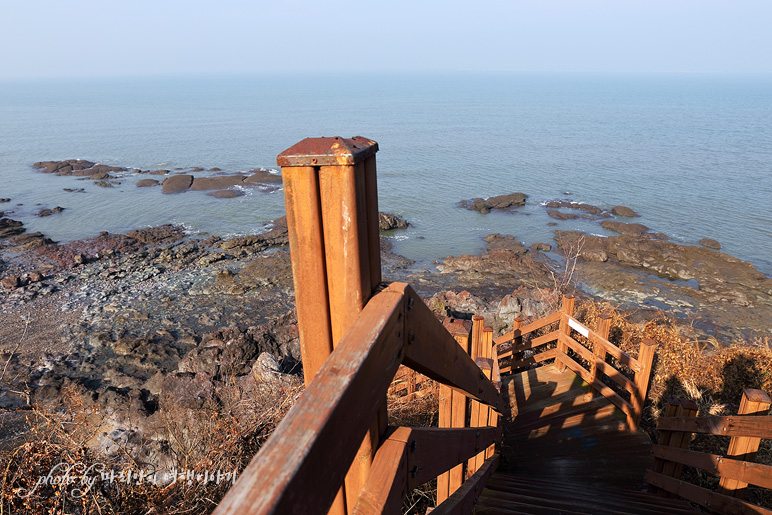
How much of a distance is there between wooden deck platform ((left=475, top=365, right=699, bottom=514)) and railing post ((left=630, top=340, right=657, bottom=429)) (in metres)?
0.34

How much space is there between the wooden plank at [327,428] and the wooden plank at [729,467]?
3554mm

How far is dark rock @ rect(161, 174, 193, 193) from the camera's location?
38.2 m

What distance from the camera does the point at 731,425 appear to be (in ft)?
11.6

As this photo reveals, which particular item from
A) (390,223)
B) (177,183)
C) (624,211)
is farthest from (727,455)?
(177,183)

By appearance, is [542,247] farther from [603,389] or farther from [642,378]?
[642,378]

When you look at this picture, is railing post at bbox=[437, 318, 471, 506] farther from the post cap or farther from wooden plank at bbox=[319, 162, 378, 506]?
the post cap

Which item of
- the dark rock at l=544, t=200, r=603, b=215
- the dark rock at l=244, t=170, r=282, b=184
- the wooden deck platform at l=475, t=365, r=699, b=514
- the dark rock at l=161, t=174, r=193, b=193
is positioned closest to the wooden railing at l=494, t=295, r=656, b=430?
Result: the wooden deck platform at l=475, t=365, r=699, b=514

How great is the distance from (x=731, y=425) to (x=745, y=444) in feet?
0.67

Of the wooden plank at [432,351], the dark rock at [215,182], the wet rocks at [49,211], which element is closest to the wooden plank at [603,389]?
the wooden plank at [432,351]

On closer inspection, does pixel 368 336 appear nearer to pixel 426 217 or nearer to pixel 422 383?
pixel 422 383

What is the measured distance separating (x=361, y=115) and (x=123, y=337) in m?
76.4

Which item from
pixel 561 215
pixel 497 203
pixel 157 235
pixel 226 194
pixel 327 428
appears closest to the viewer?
pixel 327 428

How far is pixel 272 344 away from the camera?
14.2m

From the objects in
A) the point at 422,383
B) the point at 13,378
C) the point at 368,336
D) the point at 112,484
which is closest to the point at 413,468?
the point at 368,336
